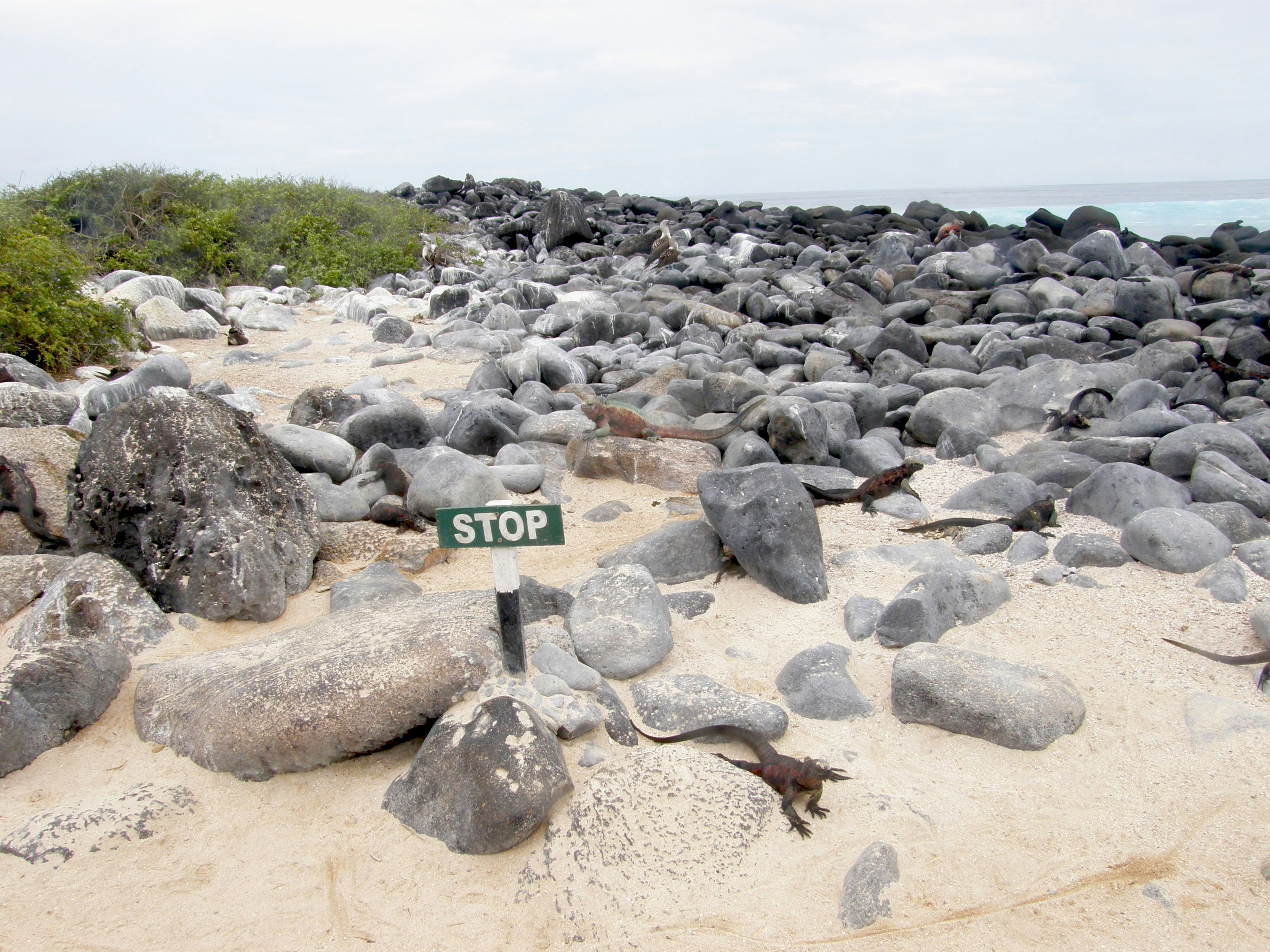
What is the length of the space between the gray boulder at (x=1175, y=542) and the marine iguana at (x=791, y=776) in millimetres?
2190

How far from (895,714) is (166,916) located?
2.38 meters

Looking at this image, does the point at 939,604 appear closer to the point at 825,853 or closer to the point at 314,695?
the point at 825,853

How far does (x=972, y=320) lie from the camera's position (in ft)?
33.6

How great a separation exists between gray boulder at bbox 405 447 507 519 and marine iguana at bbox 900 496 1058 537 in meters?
2.43

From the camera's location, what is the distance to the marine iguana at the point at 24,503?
165 inches

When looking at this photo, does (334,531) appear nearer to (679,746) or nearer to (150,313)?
(679,746)

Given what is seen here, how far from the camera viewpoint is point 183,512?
375 cm

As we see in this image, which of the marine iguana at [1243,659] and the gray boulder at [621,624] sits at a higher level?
the gray boulder at [621,624]

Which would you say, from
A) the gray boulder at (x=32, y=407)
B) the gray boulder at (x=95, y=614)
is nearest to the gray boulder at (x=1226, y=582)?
the gray boulder at (x=95, y=614)

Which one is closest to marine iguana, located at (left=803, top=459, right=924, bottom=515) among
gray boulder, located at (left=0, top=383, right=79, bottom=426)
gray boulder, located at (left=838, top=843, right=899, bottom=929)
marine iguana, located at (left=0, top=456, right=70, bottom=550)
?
gray boulder, located at (left=838, top=843, right=899, bottom=929)

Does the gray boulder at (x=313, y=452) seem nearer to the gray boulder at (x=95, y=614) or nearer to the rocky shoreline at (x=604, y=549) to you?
the rocky shoreline at (x=604, y=549)

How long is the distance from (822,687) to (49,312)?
8.10 metres

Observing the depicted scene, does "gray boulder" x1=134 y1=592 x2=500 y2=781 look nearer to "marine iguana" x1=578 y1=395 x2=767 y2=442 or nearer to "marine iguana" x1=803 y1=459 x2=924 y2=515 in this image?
"marine iguana" x1=803 y1=459 x2=924 y2=515

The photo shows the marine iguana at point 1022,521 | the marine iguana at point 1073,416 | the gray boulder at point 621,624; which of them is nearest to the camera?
the gray boulder at point 621,624
